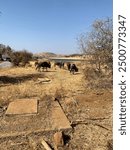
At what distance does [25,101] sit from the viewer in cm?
954

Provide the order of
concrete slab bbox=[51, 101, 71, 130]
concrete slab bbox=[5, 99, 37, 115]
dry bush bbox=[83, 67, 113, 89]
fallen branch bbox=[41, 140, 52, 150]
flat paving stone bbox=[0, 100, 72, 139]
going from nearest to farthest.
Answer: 1. fallen branch bbox=[41, 140, 52, 150]
2. flat paving stone bbox=[0, 100, 72, 139]
3. concrete slab bbox=[51, 101, 71, 130]
4. concrete slab bbox=[5, 99, 37, 115]
5. dry bush bbox=[83, 67, 113, 89]

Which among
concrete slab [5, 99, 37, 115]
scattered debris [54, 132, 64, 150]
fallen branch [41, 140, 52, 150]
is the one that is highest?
concrete slab [5, 99, 37, 115]

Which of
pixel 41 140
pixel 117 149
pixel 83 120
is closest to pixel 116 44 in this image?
pixel 117 149

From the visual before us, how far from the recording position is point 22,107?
863cm

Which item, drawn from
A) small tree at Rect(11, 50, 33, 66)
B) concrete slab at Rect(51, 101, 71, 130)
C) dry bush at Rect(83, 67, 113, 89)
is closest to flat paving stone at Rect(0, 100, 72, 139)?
concrete slab at Rect(51, 101, 71, 130)

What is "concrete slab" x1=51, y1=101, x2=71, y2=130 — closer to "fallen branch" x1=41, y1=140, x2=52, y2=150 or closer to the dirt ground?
the dirt ground

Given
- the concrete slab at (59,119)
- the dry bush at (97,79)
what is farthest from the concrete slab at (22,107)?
the dry bush at (97,79)

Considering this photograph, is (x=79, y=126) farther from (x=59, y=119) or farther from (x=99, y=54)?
(x=99, y=54)

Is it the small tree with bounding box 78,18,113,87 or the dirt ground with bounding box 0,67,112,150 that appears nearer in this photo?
the dirt ground with bounding box 0,67,112,150

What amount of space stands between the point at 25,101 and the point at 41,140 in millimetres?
3796

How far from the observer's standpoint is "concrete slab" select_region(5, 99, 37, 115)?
8.05 metres

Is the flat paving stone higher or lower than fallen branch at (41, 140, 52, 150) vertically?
higher

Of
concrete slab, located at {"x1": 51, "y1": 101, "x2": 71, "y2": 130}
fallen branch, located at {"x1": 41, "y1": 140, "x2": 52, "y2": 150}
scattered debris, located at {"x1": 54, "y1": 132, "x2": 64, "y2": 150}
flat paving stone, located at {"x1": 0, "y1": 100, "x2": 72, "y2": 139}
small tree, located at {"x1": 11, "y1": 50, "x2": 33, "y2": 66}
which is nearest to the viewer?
fallen branch, located at {"x1": 41, "y1": 140, "x2": 52, "y2": 150}

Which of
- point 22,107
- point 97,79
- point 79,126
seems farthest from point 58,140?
point 97,79
